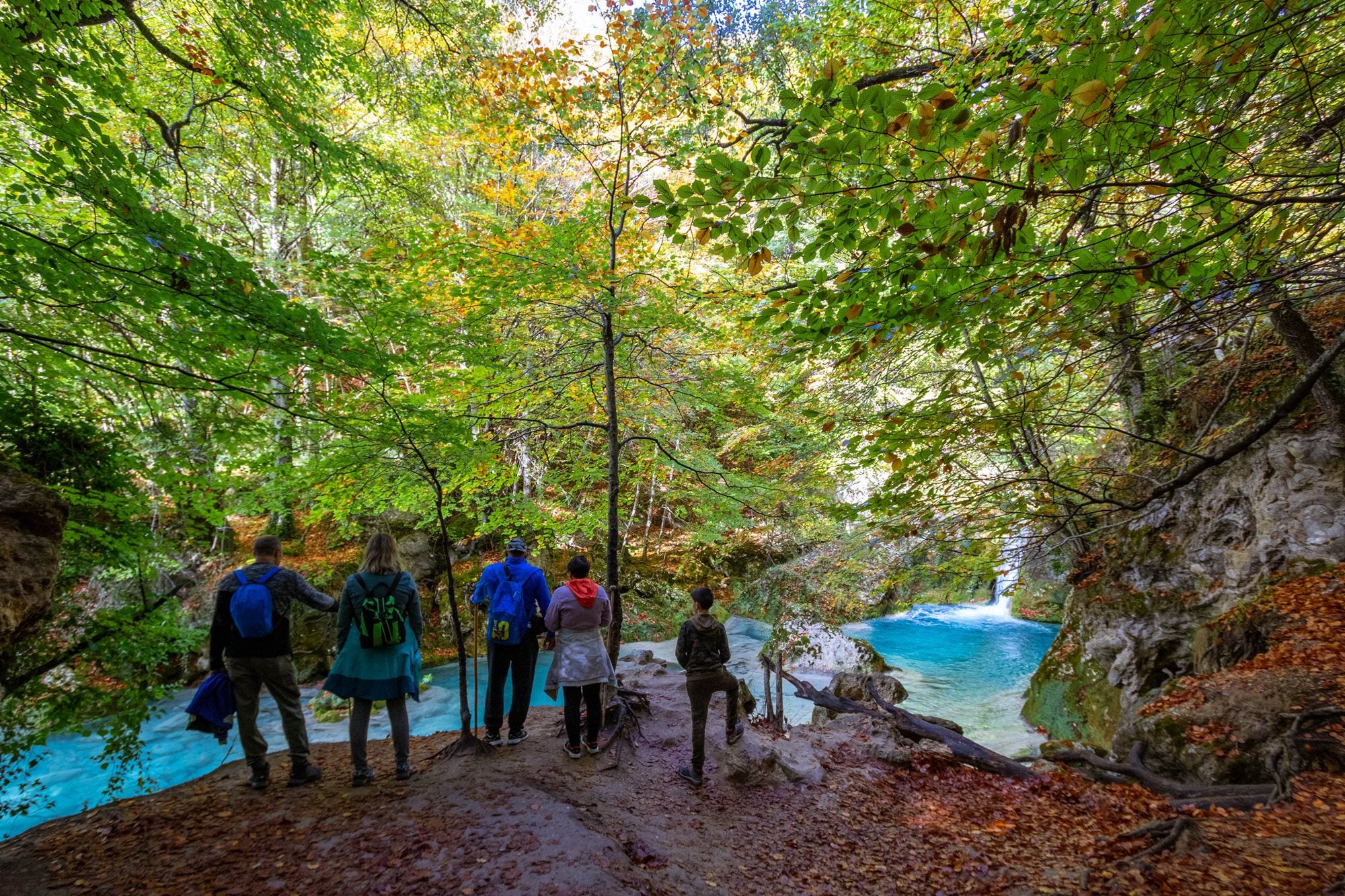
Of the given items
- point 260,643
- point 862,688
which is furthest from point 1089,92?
point 862,688

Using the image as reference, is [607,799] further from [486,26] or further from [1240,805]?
[486,26]

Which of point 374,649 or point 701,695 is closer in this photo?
point 374,649

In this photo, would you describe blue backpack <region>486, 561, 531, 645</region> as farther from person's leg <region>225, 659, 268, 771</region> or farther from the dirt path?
person's leg <region>225, 659, 268, 771</region>

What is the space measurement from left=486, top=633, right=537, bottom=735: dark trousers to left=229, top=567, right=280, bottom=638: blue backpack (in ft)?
5.70

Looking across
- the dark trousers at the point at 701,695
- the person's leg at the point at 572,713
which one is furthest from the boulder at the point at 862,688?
the person's leg at the point at 572,713

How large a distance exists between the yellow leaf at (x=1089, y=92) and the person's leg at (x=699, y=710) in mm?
4713

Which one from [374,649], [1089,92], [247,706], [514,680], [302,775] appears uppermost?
[1089,92]

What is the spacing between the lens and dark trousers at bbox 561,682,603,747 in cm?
487

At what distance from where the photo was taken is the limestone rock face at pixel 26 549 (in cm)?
304

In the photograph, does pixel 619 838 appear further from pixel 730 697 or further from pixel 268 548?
pixel 268 548

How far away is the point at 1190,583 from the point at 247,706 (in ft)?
36.3

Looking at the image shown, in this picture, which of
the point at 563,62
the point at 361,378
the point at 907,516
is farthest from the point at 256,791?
the point at 563,62

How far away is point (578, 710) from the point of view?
4852 millimetres

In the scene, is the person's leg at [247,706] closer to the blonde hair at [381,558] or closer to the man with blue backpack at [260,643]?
the man with blue backpack at [260,643]
